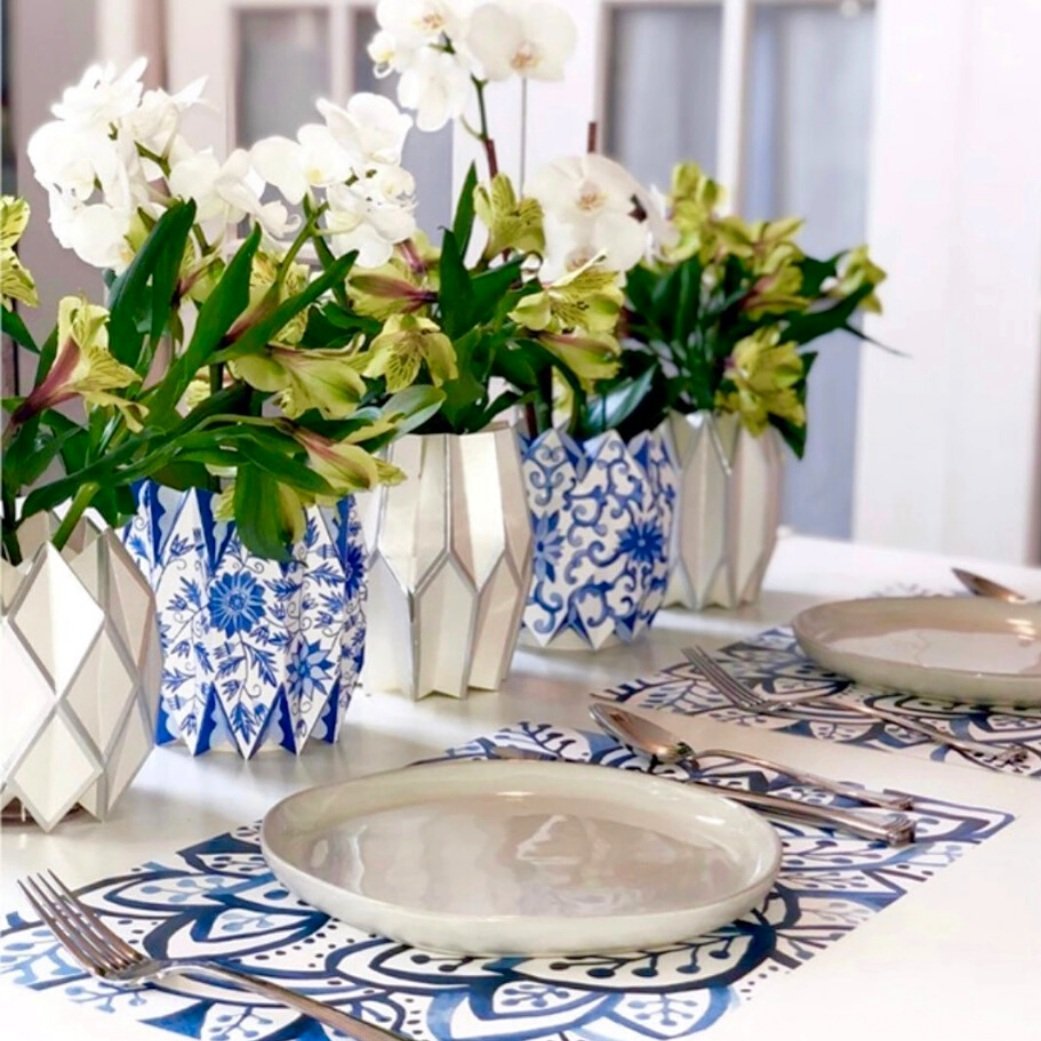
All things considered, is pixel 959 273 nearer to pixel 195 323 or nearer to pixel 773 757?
pixel 773 757

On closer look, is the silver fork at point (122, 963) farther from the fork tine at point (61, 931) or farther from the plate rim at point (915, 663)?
the plate rim at point (915, 663)

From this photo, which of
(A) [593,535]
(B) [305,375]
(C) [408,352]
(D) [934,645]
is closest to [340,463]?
(B) [305,375]

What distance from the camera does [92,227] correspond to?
3.21 ft

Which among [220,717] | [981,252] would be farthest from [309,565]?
[981,252]

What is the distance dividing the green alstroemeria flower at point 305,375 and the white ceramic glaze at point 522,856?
19cm

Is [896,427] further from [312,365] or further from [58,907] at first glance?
A: [58,907]

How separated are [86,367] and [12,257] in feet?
0.26

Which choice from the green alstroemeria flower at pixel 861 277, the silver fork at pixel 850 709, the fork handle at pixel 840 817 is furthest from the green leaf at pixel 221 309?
the green alstroemeria flower at pixel 861 277

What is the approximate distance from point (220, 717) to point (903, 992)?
1.46 ft

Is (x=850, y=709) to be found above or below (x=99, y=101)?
below

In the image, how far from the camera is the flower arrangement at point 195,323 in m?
0.94

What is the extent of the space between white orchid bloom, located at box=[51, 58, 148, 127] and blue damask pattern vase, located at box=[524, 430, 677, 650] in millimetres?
421

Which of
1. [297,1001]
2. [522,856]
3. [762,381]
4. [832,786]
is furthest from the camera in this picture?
[762,381]

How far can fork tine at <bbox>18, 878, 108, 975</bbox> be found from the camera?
2.53 feet
